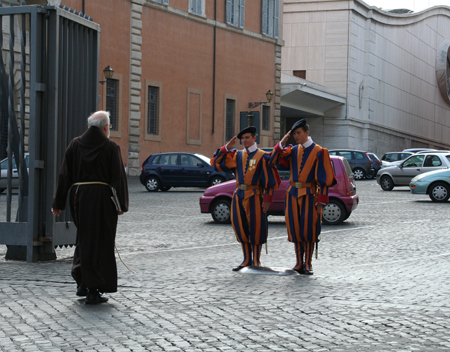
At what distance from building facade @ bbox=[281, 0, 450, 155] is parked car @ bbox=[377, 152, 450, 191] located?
2242 cm

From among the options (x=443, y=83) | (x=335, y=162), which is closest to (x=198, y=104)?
(x=335, y=162)

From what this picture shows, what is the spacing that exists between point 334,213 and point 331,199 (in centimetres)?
33

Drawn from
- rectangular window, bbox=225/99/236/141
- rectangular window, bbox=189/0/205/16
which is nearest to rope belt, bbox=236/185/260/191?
rectangular window, bbox=189/0/205/16

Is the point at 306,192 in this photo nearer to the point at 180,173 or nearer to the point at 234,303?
the point at 234,303

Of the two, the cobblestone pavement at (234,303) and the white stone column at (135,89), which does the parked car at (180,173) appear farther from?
the cobblestone pavement at (234,303)

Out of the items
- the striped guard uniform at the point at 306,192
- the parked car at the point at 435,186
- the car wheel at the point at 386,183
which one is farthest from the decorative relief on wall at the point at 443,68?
the striped guard uniform at the point at 306,192

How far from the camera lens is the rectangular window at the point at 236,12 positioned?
43188mm

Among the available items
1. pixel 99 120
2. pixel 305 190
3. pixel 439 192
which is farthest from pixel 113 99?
pixel 99 120

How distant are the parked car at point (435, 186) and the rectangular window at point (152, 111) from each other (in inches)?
686

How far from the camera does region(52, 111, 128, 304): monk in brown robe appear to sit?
691 centimetres

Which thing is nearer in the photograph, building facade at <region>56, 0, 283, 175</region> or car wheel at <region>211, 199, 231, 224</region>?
car wheel at <region>211, 199, 231, 224</region>

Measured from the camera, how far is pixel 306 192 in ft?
29.0

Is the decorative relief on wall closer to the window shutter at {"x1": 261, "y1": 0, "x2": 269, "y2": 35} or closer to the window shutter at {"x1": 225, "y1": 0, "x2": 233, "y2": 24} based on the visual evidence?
the window shutter at {"x1": 261, "y1": 0, "x2": 269, "y2": 35}

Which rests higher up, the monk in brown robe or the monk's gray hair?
the monk's gray hair
